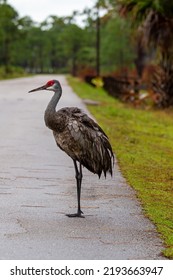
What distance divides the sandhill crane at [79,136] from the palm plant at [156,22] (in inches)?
716

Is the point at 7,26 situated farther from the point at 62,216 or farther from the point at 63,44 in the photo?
the point at 62,216

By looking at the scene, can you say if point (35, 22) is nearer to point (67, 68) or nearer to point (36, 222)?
point (67, 68)

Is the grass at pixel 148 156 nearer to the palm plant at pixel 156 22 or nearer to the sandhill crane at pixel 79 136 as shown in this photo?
the sandhill crane at pixel 79 136

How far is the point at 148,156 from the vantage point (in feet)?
45.2

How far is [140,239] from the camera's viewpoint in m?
7.08

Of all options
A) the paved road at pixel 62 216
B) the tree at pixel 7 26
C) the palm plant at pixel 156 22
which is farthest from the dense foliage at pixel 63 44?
the paved road at pixel 62 216

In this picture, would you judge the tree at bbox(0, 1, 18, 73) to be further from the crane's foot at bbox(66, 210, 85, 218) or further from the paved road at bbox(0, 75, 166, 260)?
the crane's foot at bbox(66, 210, 85, 218)

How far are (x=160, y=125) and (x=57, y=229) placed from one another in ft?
49.2

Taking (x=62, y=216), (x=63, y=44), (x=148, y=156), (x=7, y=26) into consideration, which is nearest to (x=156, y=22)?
(x=148, y=156)

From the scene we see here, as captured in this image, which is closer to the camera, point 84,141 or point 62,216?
point 84,141

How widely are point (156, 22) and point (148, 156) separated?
44.1ft

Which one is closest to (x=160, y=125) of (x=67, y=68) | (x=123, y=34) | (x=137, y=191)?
(x=137, y=191)

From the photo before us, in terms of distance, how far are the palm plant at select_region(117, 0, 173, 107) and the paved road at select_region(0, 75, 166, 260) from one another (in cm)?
1408
